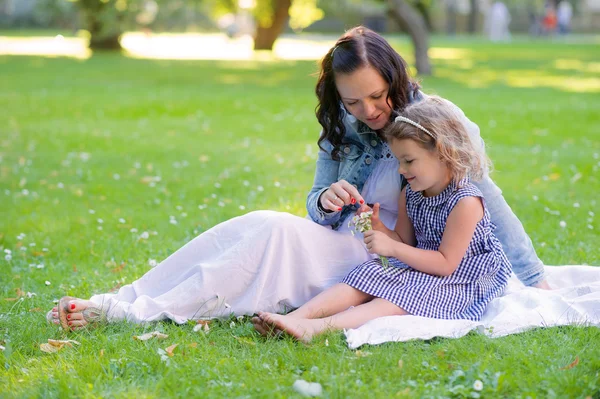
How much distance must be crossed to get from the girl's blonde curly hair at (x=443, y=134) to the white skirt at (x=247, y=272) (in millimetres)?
688

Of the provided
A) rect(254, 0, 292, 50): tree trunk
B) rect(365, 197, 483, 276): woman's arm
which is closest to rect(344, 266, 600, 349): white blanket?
rect(365, 197, 483, 276): woman's arm

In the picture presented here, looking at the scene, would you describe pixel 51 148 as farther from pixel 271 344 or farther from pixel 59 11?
pixel 59 11

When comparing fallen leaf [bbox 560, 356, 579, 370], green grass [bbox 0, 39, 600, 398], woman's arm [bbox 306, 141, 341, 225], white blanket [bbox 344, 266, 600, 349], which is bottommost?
green grass [bbox 0, 39, 600, 398]

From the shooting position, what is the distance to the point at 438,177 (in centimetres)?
386

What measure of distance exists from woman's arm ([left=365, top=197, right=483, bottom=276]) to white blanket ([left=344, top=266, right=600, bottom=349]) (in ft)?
0.85

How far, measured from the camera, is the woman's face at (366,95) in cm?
386

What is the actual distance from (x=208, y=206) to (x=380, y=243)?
326 centimetres

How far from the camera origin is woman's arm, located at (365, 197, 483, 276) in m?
3.80

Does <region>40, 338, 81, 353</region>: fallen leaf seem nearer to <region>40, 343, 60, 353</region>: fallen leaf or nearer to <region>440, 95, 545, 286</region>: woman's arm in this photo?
<region>40, 343, 60, 353</region>: fallen leaf

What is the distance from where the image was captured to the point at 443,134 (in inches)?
149

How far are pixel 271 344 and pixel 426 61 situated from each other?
15832 mm

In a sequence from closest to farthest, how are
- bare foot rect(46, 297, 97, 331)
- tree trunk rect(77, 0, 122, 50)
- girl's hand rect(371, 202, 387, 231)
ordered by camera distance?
bare foot rect(46, 297, 97, 331) → girl's hand rect(371, 202, 387, 231) → tree trunk rect(77, 0, 122, 50)

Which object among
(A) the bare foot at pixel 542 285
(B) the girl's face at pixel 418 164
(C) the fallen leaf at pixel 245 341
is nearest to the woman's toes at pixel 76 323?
(C) the fallen leaf at pixel 245 341

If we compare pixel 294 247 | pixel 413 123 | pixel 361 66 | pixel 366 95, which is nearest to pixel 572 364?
pixel 413 123
